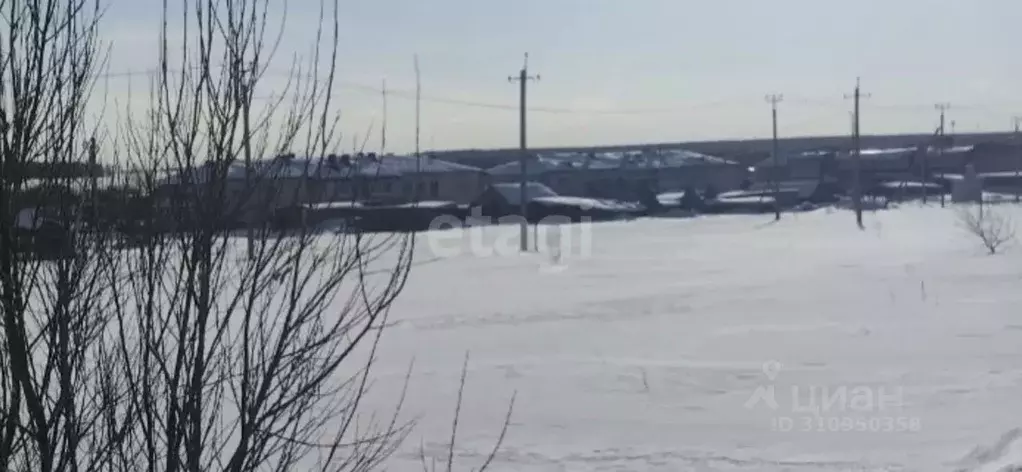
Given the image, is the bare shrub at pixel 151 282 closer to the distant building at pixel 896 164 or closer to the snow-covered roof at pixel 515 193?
the snow-covered roof at pixel 515 193

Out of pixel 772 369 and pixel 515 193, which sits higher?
pixel 515 193

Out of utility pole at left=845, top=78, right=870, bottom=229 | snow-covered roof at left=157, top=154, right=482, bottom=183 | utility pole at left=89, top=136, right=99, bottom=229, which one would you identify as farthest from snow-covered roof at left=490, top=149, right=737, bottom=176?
utility pole at left=89, top=136, right=99, bottom=229

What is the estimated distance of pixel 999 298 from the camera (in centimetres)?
1958

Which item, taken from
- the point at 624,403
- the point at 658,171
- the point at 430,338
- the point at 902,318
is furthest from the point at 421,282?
the point at 658,171

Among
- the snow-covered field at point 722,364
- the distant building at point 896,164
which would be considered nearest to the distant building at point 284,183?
the snow-covered field at point 722,364

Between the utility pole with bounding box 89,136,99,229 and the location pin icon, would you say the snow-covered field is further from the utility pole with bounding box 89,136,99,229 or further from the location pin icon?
the utility pole with bounding box 89,136,99,229

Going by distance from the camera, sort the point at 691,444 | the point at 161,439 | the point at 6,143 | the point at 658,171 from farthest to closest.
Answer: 1. the point at 658,171
2. the point at 691,444
3. the point at 161,439
4. the point at 6,143

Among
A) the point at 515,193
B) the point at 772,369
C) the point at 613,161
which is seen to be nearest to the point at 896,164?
the point at 613,161

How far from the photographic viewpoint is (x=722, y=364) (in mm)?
13289

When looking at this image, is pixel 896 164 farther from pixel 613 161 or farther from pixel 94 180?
pixel 94 180

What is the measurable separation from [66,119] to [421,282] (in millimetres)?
22863

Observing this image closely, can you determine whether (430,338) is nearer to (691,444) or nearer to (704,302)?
(704,302)

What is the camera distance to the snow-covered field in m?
9.13

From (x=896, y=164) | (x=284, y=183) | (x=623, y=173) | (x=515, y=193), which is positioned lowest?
(x=284, y=183)
